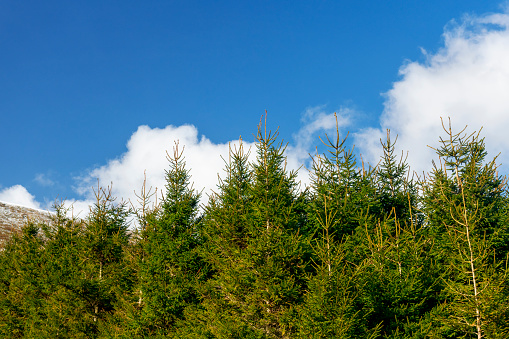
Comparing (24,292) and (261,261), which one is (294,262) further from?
(24,292)

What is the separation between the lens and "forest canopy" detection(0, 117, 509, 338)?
10.1 m

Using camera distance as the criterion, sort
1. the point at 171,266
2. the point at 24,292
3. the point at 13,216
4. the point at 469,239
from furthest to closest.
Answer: the point at 13,216 → the point at 24,292 → the point at 171,266 → the point at 469,239

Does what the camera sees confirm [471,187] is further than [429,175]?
No

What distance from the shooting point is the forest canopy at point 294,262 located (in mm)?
10102

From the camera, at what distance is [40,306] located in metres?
22.2

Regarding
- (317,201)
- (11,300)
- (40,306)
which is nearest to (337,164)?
(317,201)

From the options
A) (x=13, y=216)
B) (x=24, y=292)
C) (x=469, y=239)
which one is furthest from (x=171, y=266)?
(x=13, y=216)

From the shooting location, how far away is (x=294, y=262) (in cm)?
1217

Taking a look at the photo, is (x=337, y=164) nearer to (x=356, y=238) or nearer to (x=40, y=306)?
(x=356, y=238)

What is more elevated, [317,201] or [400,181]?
[400,181]

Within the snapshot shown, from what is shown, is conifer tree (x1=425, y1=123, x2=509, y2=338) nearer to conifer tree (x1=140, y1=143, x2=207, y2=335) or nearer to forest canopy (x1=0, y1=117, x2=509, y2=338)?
forest canopy (x1=0, y1=117, x2=509, y2=338)

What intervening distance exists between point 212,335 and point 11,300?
19275 millimetres

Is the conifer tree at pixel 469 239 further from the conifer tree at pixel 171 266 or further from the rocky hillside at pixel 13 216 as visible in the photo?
the rocky hillside at pixel 13 216

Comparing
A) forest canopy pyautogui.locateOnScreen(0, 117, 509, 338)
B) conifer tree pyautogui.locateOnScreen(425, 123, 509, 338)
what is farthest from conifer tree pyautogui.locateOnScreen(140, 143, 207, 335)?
conifer tree pyautogui.locateOnScreen(425, 123, 509, 338)
